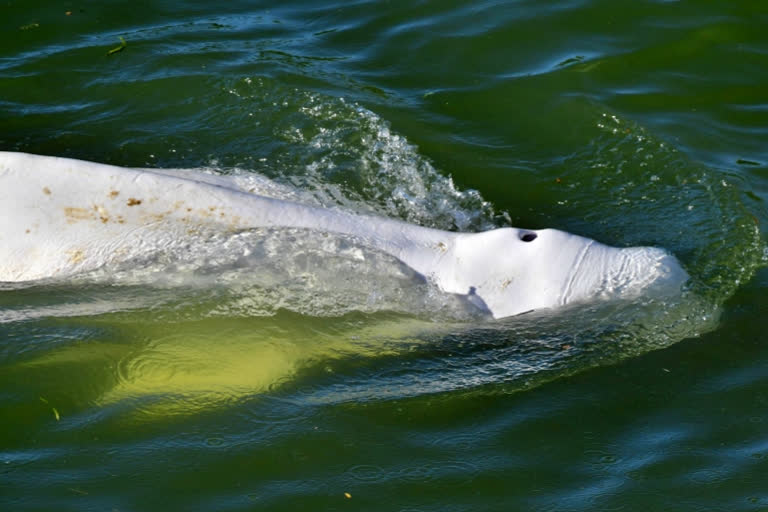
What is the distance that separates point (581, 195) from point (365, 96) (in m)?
2.08

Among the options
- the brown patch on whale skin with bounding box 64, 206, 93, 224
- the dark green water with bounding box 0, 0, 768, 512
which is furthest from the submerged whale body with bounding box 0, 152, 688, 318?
the dark green water with bounding box 0, 0, 768, 512

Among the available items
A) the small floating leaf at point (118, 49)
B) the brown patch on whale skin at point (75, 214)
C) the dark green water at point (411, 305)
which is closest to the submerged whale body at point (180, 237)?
the brown patch on whale skin at point (75, 214)

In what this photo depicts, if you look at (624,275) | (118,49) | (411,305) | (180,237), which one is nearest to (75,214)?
(180,237)

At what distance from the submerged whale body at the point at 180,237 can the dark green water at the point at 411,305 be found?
0.47 ft

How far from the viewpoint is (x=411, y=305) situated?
5062mm

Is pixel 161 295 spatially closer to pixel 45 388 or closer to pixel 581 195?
pixel 45 388

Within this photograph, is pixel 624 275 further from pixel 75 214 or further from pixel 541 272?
pixel 75 214

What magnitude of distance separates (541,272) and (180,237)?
1938 millimetres

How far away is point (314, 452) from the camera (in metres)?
4.15

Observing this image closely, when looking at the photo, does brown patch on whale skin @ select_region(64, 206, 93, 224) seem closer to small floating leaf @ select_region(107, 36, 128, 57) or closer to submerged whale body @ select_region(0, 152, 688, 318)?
submerged whale body @ select_region(0, 152, 688, 318)

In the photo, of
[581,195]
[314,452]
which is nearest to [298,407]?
[314,452]

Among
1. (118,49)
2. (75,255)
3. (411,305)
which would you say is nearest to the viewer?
(75,255)

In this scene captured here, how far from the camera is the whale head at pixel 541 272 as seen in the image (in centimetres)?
494

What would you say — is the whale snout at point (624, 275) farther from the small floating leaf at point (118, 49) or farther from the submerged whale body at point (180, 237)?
the small floating leaf at point (118, 49)
